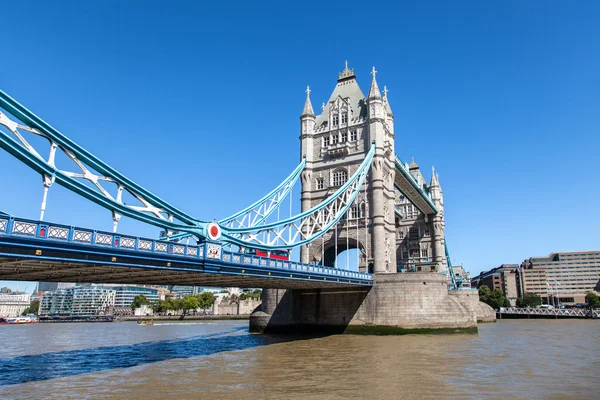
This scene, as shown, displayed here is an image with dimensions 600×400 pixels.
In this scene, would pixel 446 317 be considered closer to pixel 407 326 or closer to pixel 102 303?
pixel 407 326

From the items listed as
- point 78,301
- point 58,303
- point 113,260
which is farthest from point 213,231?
point 58,303

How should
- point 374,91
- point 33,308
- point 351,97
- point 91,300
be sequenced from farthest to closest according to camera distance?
1. point 33,308
2. point 91,300
3. point 351,97
4. point 374,91

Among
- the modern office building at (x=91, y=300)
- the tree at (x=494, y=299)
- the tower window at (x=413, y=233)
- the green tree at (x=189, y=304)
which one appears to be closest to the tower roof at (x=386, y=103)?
the tower window at (x=413, y=233)

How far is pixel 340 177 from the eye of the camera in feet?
144

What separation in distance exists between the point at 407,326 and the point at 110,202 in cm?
2503

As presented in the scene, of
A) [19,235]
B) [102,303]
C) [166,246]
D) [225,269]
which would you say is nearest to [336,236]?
[225,269]

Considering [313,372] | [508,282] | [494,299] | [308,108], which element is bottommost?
[313,372]

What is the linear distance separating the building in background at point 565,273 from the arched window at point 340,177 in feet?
373

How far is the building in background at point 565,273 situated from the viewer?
5290 inches

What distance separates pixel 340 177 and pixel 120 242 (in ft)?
97.0

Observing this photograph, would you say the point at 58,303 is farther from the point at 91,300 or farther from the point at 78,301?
the point at 91,300

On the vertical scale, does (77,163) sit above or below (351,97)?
below

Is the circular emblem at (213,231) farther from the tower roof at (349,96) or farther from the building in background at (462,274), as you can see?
the building in background at (462,274)

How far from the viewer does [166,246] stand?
725 inches
